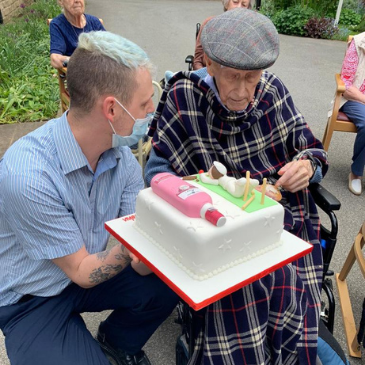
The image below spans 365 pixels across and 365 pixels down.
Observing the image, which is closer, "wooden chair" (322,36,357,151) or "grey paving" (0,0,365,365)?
"grey paving" (0,0,365,365)

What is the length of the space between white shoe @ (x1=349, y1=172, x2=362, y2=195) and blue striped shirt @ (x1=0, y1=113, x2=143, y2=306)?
2.77 m

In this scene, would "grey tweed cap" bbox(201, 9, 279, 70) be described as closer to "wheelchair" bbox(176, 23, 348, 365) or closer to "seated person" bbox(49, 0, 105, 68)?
"wheelchair" bbox(176, 23, 348, 365)

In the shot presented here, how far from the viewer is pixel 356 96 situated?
3658mm

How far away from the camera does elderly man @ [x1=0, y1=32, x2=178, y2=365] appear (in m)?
1.40

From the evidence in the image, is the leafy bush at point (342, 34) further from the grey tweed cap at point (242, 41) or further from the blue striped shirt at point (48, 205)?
the blue striped shirt at point (48, 205)

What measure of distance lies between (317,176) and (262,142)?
1.03 feet

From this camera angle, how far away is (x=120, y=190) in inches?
68.9

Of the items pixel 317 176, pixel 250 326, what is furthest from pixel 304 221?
pixel 250 326

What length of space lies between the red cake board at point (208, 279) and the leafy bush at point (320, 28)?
9.66 m

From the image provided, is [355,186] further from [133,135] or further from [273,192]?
[133,135]

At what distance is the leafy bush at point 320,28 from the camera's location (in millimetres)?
9711

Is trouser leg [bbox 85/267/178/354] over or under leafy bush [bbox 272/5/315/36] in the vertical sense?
over

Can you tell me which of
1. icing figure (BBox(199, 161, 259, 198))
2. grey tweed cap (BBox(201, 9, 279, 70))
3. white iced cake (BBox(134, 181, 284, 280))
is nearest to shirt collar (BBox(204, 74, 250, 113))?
grey tweed cap (BBox(201, 9, 279, 70))

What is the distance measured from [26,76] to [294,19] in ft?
23.6
